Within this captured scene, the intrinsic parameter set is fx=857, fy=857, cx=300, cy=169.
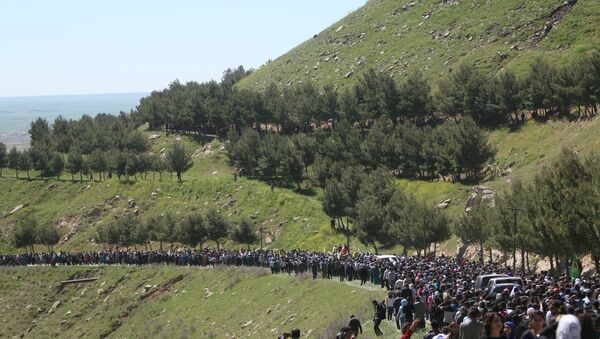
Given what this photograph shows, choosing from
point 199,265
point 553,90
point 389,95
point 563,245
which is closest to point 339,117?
point 389,95

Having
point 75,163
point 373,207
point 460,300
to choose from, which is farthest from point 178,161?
point 460,300

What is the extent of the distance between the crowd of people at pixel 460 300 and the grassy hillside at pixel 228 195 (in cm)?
1986

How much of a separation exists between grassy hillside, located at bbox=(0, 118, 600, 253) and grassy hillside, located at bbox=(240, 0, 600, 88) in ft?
85.4

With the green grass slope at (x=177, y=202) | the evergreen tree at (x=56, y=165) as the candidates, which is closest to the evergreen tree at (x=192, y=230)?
the green grass slope at (x=177, y=202)

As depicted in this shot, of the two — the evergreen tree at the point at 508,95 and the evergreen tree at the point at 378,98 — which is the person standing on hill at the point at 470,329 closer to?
the evergreen tree at the point at 508,95

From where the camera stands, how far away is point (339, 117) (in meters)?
121

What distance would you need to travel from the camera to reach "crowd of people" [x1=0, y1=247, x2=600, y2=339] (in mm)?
17797

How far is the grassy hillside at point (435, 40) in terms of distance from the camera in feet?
392

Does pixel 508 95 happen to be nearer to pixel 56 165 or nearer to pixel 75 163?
pixel 75 163

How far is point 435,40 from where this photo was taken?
468 ft

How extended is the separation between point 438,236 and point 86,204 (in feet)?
198

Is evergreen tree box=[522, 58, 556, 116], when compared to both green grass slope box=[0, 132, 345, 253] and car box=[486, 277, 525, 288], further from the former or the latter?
car box=[486, 277, 525, 288]

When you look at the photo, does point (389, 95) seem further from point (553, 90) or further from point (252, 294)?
point (252, 294)

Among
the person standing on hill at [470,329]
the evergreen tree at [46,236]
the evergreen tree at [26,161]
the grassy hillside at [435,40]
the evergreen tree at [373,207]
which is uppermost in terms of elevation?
the grassy hillside at [435,40]
